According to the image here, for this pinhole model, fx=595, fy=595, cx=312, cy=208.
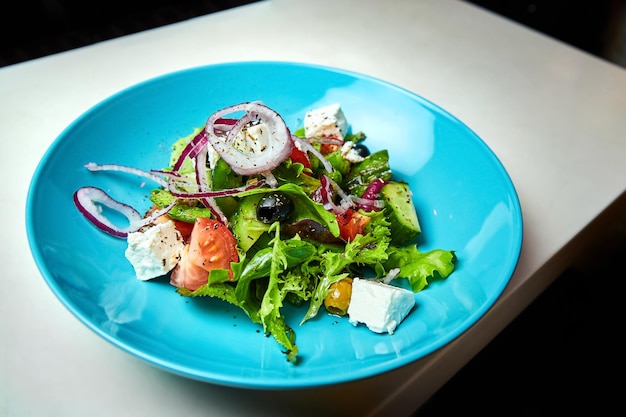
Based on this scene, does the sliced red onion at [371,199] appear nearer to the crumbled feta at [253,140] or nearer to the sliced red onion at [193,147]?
the crumbled feta at [253,140]

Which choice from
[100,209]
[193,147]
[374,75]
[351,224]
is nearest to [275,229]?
[351,224]

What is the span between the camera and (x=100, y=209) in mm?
1299

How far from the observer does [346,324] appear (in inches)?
44.5

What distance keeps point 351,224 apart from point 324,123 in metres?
0.32

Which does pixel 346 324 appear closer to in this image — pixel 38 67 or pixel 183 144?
pixel 183 144

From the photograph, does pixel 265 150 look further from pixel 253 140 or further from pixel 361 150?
pixel 361 150

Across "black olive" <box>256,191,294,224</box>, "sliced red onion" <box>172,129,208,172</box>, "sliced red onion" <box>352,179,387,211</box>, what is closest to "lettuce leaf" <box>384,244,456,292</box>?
"sliced red onion" <box>352,179,387,211</box>

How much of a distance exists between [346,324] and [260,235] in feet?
0.86

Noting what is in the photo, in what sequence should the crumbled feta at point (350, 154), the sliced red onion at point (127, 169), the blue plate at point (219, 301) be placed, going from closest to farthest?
the blue plate at point (219, 301) < the sliced red onion at point (127, 169) < the crumbled feta at point (350, 154)

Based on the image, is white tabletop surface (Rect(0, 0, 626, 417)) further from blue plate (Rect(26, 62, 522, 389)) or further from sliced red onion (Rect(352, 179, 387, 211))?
sliced red onion (Rect(352, 179, 387, 211))

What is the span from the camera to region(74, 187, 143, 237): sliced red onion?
4.11 ft

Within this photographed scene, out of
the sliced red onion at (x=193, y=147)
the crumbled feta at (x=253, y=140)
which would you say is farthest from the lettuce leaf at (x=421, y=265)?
the sliced red onion at (x=193, y=147)

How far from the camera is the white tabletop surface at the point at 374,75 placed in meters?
1.04

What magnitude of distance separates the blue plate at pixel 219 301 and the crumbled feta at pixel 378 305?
22 millimetres
